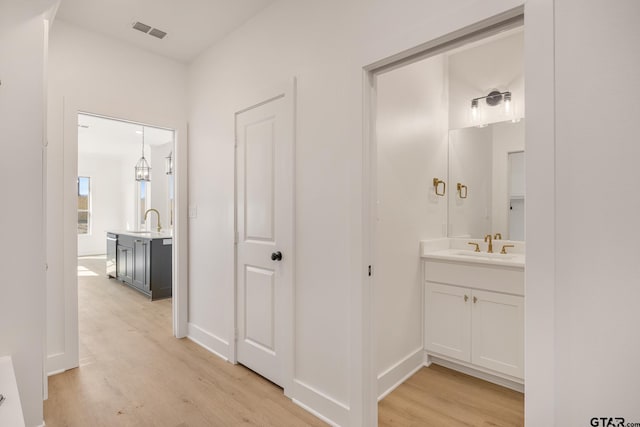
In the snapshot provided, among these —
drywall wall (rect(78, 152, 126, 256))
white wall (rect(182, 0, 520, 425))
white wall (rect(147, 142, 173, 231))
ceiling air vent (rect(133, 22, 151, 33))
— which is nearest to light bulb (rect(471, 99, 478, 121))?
white wall (rect(182, 0, 520, 425))

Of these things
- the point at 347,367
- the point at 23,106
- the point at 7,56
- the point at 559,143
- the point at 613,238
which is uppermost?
the point at 7,56

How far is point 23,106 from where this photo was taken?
1.85 meters

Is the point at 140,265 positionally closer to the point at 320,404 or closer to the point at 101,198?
the point at 320,404

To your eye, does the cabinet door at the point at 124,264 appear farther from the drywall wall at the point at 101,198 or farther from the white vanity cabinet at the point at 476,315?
the white vanity cabinet at the point at 476,315

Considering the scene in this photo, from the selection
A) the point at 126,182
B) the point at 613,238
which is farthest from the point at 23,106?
the point at 126,182

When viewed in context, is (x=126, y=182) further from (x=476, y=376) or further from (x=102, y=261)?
(x=476, y=376)

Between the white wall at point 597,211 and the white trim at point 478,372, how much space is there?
140 cm

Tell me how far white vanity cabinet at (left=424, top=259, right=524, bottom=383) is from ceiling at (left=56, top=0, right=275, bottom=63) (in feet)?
8.43

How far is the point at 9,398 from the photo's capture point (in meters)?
1.40

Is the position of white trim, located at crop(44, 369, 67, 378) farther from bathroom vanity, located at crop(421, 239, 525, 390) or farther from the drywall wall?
the drywall wall

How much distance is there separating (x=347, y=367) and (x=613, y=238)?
143 cm

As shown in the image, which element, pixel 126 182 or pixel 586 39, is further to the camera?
pixel 126 182

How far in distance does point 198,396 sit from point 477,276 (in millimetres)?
2215

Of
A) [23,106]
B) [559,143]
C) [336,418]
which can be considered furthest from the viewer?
[336,418]
